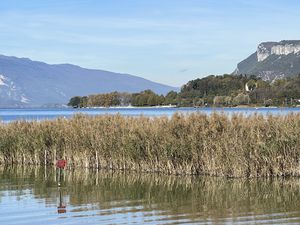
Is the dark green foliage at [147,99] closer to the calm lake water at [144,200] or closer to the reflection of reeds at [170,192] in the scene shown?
the reflection of reeds at [170,192]

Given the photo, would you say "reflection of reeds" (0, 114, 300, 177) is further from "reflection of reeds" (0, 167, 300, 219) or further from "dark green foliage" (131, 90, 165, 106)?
"dark green foliage" (131, 90, 165, 106)

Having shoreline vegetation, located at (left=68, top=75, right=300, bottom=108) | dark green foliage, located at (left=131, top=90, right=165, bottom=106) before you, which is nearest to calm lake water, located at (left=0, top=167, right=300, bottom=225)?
shoreline vegetation, located at (left=68, top=75, right=300, bottom=108)

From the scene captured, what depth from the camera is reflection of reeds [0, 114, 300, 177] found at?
78.5 ft

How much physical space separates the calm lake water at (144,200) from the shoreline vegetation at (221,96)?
96.2 meters

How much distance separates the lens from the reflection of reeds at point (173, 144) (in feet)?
78.5

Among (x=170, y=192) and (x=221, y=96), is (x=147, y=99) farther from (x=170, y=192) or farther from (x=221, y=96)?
(x=170, y=192)

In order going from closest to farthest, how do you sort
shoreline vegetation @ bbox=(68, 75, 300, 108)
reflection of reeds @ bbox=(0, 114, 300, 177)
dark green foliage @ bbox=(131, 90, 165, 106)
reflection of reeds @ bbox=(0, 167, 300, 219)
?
reflection of reeds @ bbox=(0, 167, 300, 219) → reflection of reeds @ bbox=(0, 114, 300, 177) → shoreline vegetation @ bbox=(68, 75, 300, 108) → dark green foliage @ bbox=(131, 90, 165, 106)

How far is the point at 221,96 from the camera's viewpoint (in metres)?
140

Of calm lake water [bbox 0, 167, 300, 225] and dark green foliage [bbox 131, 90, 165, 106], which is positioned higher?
dark green foliage [bbox 131, 90, 165, 106]

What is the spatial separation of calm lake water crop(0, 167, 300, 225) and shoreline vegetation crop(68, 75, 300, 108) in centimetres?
9619

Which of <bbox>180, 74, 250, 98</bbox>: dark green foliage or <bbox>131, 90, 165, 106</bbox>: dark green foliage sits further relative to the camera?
<bbox>131, 90, 165, 106</bbox>: dark green foliage

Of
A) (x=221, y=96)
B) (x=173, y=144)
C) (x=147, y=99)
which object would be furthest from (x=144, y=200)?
(x=147, y=99)

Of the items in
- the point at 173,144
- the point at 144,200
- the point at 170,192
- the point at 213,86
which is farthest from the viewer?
the point at 213,86

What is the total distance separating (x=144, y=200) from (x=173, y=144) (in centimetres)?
585
